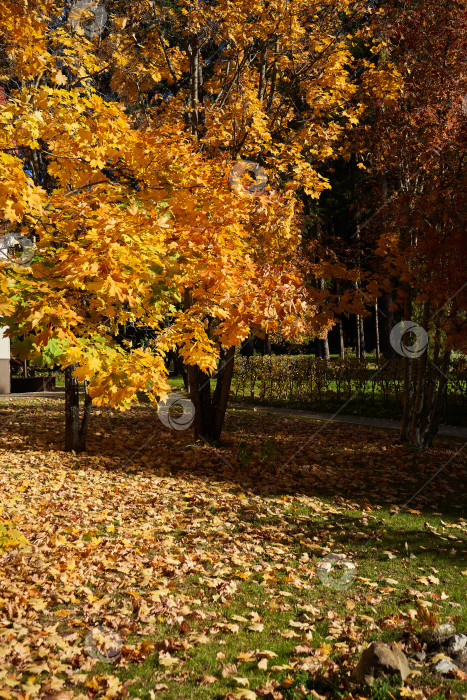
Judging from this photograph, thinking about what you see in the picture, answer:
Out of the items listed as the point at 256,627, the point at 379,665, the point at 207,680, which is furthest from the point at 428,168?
the point at 207,680

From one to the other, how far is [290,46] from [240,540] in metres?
8.56

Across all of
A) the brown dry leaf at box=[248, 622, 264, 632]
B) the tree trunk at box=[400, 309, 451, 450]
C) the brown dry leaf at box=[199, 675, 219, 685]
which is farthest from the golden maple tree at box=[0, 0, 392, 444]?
the tree trunk at box=[400, 309, 451, 450]

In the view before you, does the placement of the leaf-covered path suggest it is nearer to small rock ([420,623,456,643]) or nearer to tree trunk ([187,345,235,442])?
small rock ([420,623,456,643])

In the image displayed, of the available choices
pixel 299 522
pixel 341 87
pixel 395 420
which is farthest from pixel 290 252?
pixel 299 522

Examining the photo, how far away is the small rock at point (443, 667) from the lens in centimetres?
356

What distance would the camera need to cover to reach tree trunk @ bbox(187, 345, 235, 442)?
1112 centimetres

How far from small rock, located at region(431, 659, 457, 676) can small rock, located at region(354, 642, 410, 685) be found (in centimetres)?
22

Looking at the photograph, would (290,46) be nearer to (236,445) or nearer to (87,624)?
(236,445)

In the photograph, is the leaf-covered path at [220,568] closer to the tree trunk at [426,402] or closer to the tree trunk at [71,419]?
the tree trunk at [71,419]

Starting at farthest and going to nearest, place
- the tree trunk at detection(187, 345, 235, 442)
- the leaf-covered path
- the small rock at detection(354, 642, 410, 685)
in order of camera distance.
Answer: the tree trunk at detection(187, 345, 235, 442), the leaf-covered path, the small rock at detection(354, 642, 410, 685)

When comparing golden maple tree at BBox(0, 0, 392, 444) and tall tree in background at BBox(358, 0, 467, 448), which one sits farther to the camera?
tall tree in background at BBox(358, 0, 467, 448)

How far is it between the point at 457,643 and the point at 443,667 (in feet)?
0.78

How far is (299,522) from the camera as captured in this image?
6.85 metres

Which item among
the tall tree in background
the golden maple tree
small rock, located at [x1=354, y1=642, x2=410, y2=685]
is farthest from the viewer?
the tall tree in background
